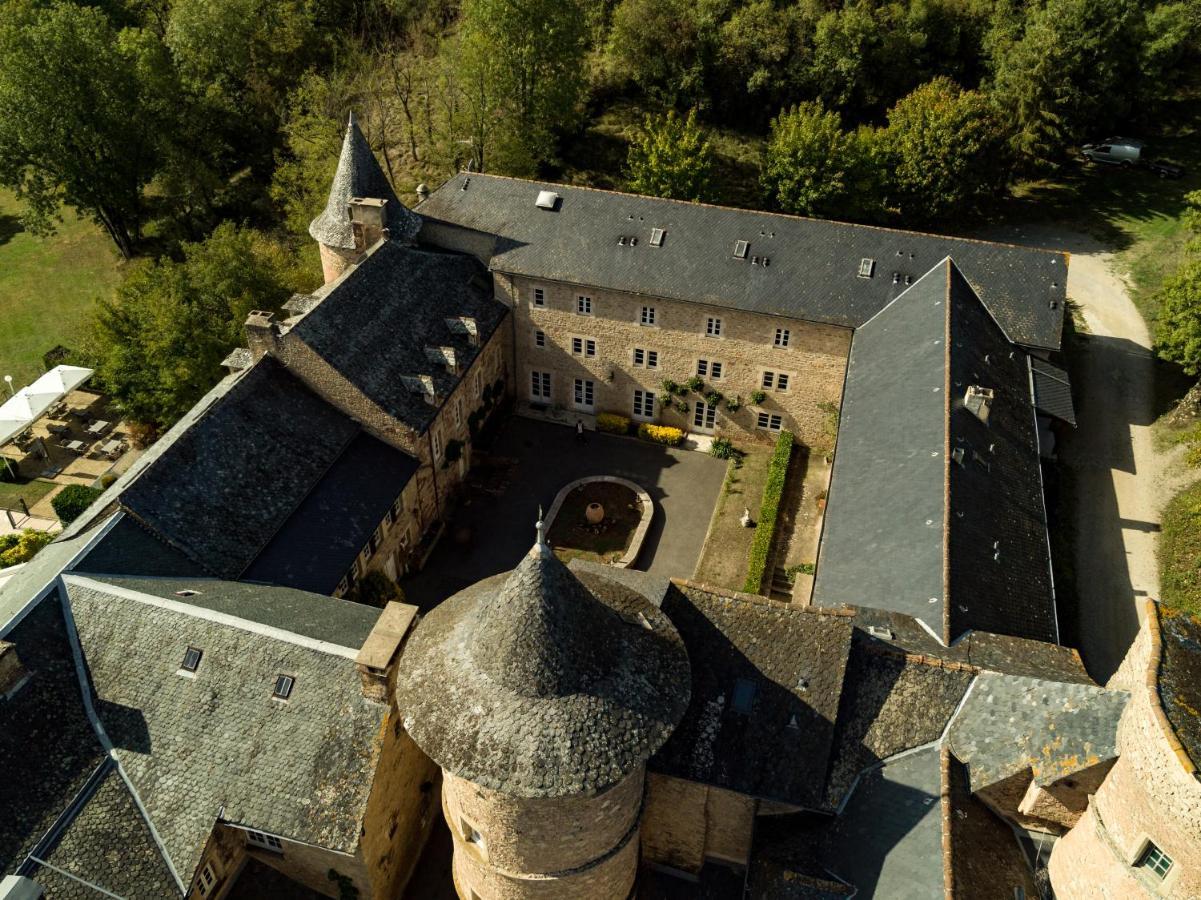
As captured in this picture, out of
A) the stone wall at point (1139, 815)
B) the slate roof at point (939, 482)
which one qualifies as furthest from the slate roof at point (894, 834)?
the slate roof at point (939, 482)

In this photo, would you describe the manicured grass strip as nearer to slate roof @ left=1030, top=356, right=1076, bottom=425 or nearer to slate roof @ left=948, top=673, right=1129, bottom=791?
slate roof @ left=1030, top=356, right=1076, bottom=425

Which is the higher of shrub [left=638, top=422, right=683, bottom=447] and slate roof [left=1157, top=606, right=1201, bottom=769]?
slate roof [left=1157, top=606, right=1201, bottom=769]

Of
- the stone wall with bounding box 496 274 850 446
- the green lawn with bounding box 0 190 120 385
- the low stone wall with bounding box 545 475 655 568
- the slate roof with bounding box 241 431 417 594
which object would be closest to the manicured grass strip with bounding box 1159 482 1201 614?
the stone wall with bounding box 496 274 850 446

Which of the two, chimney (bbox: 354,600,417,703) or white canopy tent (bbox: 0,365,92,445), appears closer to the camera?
chimney (bbox: 354,600,417,703)

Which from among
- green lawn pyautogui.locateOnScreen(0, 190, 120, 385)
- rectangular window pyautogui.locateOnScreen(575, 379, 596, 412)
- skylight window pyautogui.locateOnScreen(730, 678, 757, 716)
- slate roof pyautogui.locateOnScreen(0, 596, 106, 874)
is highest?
skylight window pyautogui.locateOnScreen(730, 678, 757, 716)

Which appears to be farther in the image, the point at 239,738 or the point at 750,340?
the point at 750,340

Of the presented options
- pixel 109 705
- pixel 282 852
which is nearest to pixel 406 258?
pixel 109 705

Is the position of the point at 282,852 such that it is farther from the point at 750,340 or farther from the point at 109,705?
the point at 750,340

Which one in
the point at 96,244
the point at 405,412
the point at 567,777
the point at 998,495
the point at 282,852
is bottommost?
the point at 96,244
